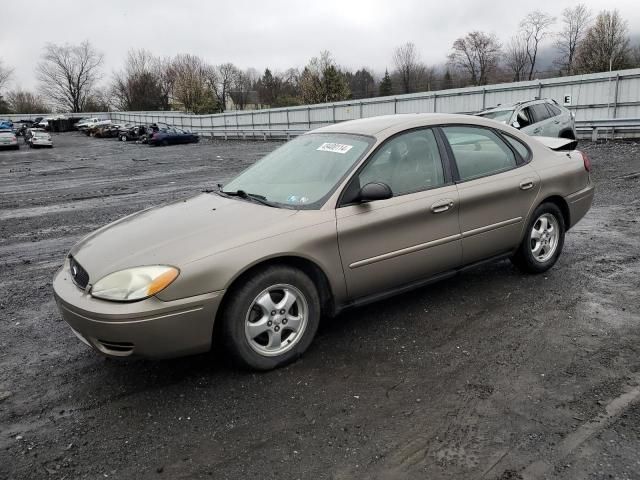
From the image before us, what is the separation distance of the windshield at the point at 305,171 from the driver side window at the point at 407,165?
0.49ft

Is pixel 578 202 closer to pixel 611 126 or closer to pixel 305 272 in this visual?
Answer: pixel 305 272

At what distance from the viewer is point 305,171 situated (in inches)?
164

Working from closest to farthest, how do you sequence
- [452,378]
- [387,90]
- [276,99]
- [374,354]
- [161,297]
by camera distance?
[161,297] → [452,378] → [374,354] → [387,90] → [276,99]

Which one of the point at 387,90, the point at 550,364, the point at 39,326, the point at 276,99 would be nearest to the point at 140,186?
the point at 39,326

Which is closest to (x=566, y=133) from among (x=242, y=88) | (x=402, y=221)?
(x=402, y=221)

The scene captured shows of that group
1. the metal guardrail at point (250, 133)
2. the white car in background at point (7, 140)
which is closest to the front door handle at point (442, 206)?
the metal guardrail at point (250, 133)

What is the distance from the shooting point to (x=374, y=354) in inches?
147

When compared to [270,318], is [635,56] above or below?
above

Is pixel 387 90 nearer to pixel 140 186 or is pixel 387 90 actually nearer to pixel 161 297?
pixel 140 186

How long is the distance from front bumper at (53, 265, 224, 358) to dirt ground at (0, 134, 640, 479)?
354 millimetres

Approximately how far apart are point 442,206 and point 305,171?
1119 millimetres

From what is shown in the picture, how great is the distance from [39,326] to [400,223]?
3.19m

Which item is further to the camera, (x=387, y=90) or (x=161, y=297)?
(x=387, y=90)

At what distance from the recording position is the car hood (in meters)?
3.25
